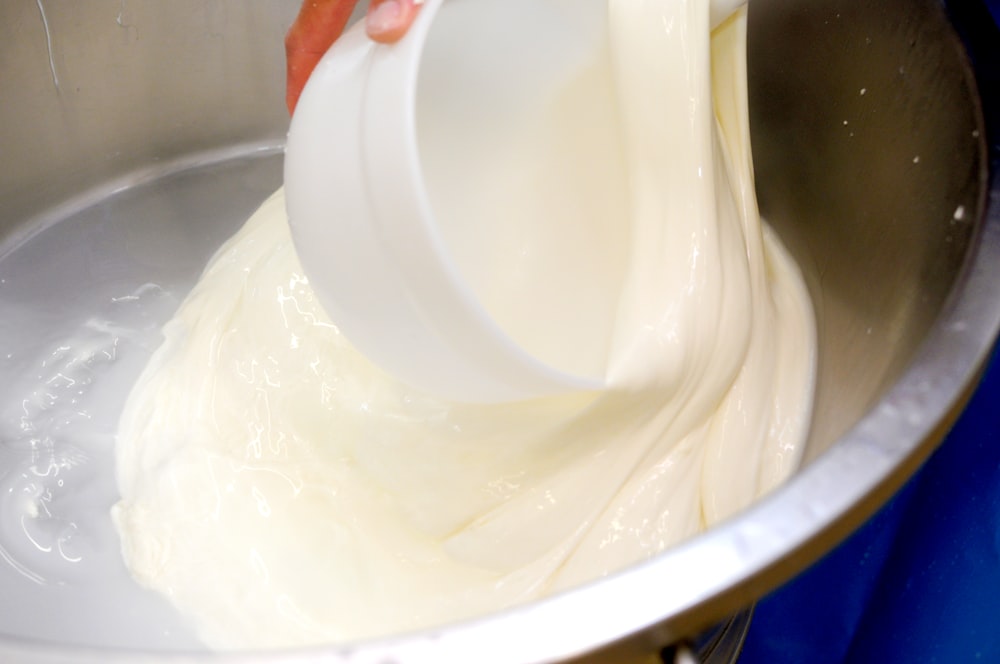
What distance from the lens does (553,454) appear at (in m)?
0.57

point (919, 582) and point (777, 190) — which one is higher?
point (777, 190)

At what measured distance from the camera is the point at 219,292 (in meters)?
0.75

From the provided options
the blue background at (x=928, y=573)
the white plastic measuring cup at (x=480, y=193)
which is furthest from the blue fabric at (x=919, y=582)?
the white plastic measuring cup at (x=480, y=193)

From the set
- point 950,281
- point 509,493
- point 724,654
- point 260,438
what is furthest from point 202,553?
point 950,281

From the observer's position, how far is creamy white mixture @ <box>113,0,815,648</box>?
1.80ft

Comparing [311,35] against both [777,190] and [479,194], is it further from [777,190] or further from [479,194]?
[777,190]

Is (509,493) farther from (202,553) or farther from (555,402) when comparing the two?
(202,553)

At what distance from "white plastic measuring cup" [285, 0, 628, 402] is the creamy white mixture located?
0.17 feet

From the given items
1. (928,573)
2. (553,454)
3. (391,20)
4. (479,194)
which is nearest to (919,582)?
(928,573)

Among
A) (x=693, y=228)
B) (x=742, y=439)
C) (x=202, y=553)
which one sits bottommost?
(x=202, y=553)

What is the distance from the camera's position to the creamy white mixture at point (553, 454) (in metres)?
0.55

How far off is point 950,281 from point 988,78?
14 cm

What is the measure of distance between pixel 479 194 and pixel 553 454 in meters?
0.20

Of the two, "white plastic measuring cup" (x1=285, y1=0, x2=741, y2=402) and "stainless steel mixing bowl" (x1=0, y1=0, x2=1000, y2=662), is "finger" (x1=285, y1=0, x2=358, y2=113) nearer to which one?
"white plastic measuring cup" (x1=285, y1=0, x2=741, y2=402)
